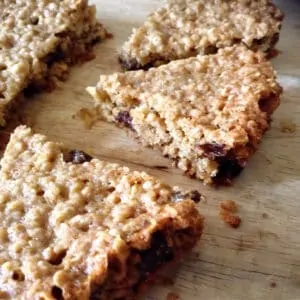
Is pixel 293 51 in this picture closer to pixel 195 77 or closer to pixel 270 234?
pixel 195 77

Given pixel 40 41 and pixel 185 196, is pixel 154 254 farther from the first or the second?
pixel 40 41

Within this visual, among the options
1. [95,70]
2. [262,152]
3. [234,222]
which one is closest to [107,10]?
[95,70]

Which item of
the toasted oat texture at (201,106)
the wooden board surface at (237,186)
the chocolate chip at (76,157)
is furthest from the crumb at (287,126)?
the chocolate chip at (76,157)

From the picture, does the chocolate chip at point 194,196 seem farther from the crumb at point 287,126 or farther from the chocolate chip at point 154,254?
the crumb at point 287,126

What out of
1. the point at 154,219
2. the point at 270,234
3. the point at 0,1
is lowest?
the point at 270,234

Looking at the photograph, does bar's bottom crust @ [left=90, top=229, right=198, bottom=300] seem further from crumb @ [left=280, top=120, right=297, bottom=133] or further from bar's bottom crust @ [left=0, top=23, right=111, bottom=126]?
bar's bottom crust @ [left=0, top=23, right=111, bottom=126]

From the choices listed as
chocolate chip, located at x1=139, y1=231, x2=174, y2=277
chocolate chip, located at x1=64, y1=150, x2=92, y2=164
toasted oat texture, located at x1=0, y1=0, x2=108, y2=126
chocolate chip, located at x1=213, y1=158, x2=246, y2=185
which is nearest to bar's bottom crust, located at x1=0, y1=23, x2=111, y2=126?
toasted oat texture, located at x1=0, y1=0, x2=108, y2=126
